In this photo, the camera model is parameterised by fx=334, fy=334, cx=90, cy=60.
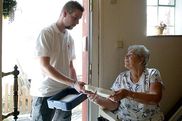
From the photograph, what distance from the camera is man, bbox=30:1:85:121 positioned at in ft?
7.61

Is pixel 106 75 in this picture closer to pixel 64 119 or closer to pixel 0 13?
pixel 64 119

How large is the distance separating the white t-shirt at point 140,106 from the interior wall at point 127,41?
37cm

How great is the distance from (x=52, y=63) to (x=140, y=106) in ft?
2.58

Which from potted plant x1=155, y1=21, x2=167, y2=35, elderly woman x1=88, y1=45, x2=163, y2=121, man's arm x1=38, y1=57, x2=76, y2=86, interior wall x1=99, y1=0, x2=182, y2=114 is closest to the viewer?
man's arm x1=38, y1=57, x2=76, y2=86

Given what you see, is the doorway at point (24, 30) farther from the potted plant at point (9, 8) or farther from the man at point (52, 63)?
the man at point (52, 63)

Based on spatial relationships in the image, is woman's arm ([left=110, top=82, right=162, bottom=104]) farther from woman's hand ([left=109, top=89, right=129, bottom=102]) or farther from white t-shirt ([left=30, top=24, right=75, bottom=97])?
white t-shirt ([left=30, top=24, right=75, bottom=97])

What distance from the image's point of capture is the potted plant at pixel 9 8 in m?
2.48

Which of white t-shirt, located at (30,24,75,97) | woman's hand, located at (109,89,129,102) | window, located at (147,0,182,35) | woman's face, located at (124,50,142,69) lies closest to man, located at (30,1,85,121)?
white t-shirt, located at (30,24,75,97)

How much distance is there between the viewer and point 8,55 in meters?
2.70

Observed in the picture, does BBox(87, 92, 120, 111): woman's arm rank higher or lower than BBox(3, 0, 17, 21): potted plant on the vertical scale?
lower

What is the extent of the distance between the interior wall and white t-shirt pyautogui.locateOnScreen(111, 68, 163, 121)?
14.7 inches

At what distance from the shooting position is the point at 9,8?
251cm

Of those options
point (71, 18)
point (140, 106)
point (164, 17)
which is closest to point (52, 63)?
point (71, 18)

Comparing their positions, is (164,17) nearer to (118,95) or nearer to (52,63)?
(118,95)
